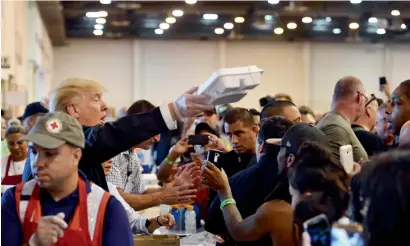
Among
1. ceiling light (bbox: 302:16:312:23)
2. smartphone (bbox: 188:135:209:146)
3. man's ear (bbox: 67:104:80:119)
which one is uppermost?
ceiling light (bbox: 302:16:312:23)

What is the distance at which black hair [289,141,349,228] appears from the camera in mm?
2488

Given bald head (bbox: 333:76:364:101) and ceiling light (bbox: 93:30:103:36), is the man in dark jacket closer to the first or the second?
bald head (bbox: 333:76:364:101)

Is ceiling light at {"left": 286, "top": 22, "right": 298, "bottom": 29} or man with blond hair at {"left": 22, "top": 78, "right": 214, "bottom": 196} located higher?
ceiling light at {"left": 286, "top": 22, "right": 298, "bottom": 29}

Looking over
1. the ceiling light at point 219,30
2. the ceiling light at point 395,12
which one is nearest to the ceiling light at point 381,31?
the ceiling light at point 395,12

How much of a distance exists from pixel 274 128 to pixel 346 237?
213 cm

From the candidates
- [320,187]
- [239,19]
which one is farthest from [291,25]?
[320,187]

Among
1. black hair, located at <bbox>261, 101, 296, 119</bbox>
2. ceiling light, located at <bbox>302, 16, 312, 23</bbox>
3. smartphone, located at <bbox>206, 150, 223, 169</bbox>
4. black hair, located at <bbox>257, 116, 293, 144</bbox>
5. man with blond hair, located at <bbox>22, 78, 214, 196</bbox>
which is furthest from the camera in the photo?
ceiling light, located at <bbox>302, 16, 312, 23</bbox>

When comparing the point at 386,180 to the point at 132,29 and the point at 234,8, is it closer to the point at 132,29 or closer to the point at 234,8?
the point at 234,8

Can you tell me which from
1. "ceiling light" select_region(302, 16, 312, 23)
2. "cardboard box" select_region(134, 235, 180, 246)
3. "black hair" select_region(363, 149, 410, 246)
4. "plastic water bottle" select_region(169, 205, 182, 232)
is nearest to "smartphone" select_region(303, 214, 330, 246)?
"black hair" select_region(363, 149, 410, 246)

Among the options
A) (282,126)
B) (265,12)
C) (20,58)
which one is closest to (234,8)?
(265,12)

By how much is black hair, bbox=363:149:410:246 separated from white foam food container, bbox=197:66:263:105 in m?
0.89

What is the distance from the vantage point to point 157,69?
1014 inches

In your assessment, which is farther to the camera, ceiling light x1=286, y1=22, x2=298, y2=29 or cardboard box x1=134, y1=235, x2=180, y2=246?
ceiling light x1=286, y1=22, x2=298, y2=29

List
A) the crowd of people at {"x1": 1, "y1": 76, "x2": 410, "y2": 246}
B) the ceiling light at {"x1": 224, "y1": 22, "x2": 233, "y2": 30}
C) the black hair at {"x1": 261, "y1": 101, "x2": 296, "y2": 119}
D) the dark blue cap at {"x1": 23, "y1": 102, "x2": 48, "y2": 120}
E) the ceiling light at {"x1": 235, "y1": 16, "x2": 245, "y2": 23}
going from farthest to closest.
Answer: the ceiling light at {"x1": 224, "y1": 22, "x2": 233, "y2": 30}, the ceiling light at {"x1": 235, "y1": 16, "x2": 245, "y2": 23}, the dark blue cap at {"x1": 23, "y1": 102, "x2": 48, "y2": 120}, the black hair at {"x1": 261, "y1": 101, "x2": 296, "y2": 119}, the crowd of people at {"x1": 1, "y1": 76, "x2": 410, "y2": 246}
